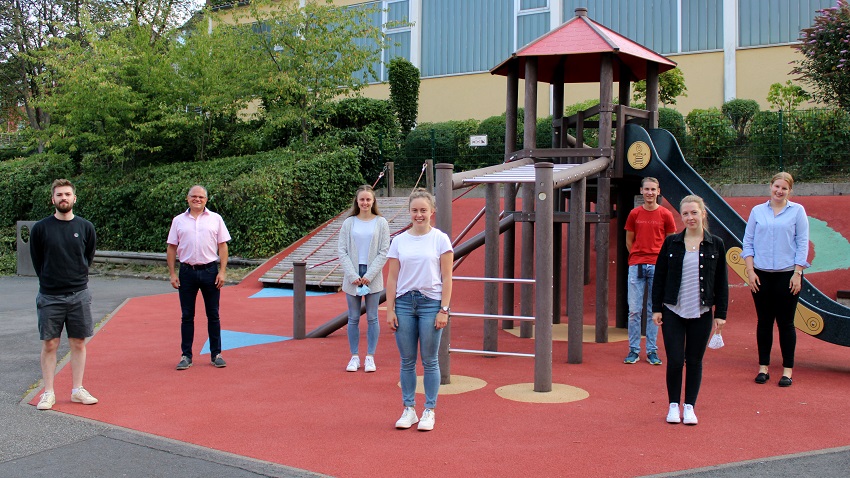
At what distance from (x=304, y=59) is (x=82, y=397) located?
597 inches

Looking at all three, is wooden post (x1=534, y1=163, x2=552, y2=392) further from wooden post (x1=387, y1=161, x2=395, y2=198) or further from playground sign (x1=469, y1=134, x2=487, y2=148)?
wooden post (x1=387, y1=161, x2=395, y2=198)

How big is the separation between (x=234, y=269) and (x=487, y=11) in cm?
1196

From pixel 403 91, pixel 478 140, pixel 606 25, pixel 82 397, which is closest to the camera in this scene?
pixel 82 397

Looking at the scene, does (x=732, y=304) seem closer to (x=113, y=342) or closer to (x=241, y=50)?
(x=113, y=342)

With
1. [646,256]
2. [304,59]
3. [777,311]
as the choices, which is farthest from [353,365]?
[304,59]

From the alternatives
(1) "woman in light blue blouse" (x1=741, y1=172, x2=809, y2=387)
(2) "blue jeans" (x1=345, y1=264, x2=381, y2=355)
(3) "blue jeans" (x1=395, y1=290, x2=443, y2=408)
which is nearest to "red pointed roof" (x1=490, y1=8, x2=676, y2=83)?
(1) "woman in light blue blouse" (x1=741, y1=172, x2=809, y2=387)

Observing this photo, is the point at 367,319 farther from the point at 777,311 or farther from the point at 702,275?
the point at 777,311

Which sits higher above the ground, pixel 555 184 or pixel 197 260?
pixel 555 184

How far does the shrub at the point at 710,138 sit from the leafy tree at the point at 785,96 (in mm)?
1647

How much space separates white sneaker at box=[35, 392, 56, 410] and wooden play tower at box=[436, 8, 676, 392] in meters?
3.29

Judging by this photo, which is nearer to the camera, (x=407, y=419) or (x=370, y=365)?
(x=407, y=419)

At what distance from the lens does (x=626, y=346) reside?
29.9 ft

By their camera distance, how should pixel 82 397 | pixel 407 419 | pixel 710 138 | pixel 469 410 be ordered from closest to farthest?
pixel 407 419 → pixel 469 410 → pixel 82 397 → pixel 710 138

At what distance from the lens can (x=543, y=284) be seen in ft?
22.8
